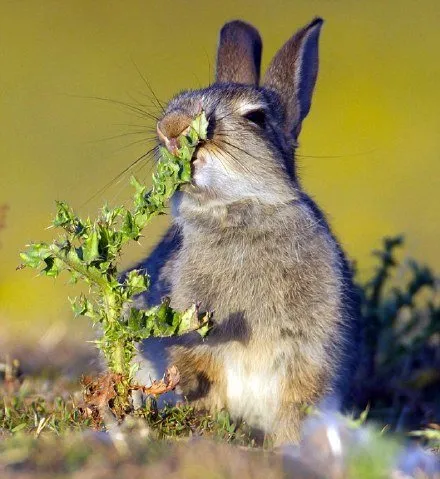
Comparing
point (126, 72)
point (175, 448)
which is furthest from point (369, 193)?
point (175, 448)

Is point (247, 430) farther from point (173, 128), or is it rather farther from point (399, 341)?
point (399, 341)

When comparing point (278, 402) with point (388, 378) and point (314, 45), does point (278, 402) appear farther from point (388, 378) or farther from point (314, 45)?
point (314, 45)

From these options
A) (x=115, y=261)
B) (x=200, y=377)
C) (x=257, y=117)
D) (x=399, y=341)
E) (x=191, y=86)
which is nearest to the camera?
(x=115, y=261)

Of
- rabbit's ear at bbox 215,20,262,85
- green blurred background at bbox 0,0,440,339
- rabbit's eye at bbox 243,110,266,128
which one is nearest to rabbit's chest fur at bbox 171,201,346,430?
rabbit's eye at bbox 243,110,266,128

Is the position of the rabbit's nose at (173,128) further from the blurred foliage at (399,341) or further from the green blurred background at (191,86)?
the green blurred background at (191,86)

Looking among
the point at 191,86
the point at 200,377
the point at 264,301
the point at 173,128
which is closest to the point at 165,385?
the point at 200,377

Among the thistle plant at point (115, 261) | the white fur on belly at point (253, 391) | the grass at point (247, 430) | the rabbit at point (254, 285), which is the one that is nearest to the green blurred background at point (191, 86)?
the grass at point (247, 430)
